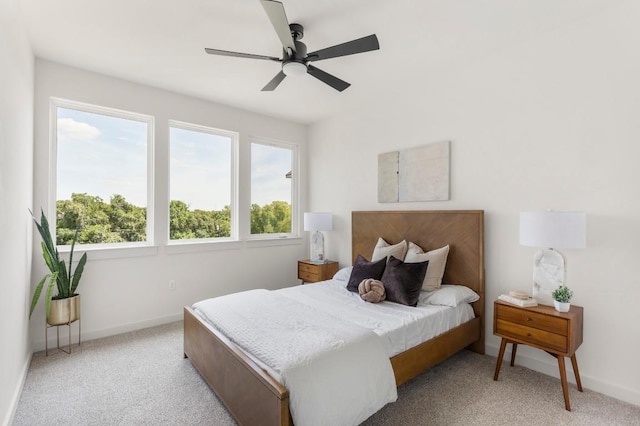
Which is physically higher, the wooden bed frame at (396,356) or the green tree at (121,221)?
the green tree at (121,221)

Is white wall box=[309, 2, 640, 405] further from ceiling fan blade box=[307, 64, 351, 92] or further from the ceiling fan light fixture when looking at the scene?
the ceiling fan light fixture

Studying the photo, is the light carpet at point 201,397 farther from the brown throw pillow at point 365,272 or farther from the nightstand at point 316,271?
the nightstand at point 316,271

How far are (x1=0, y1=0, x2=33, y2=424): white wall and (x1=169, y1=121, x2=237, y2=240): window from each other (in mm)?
1383

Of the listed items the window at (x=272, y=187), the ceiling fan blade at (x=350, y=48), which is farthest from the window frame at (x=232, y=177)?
the ceiling fan blade at (x=350, y=48)

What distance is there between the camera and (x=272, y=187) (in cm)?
482

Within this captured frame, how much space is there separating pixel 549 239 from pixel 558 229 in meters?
0.09

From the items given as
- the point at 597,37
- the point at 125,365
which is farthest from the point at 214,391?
the point at 597,37

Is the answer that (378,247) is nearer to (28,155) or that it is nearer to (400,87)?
(400,87)

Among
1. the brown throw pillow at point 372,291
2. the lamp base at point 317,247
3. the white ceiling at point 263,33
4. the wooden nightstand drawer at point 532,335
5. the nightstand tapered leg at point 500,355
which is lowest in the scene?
the nightstand tapered leg at point 500,355

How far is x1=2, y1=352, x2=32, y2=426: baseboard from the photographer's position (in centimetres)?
186

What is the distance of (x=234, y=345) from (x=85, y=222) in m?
2.45

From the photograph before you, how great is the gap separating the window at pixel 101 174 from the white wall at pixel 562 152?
3.14 meters

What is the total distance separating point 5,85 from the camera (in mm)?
1843

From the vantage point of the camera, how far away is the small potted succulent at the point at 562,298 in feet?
7.32
